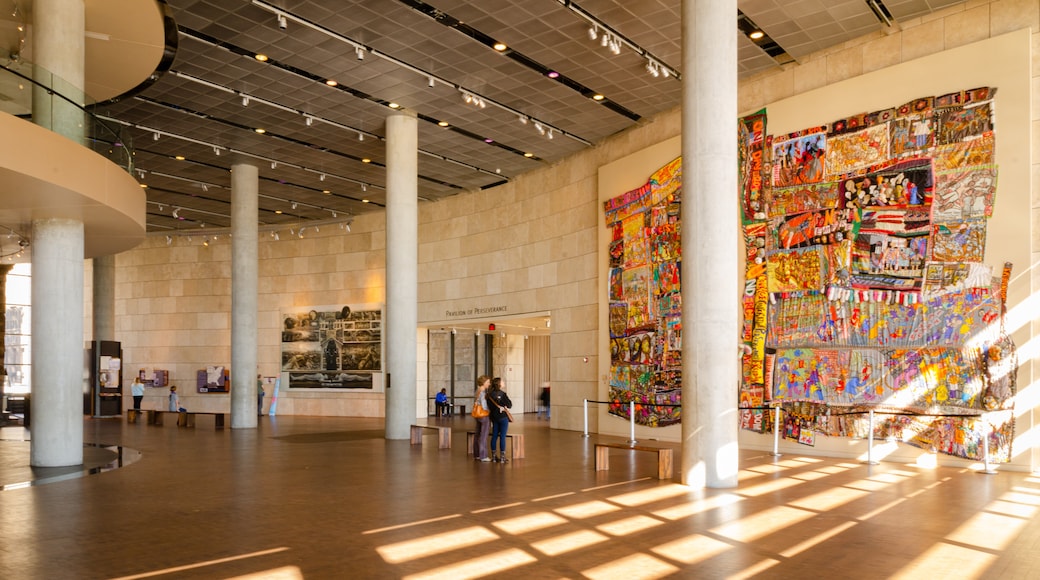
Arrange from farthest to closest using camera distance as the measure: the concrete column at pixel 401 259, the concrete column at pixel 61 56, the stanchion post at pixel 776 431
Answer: the concrete column at pixel 401 259, the stanchion post at pixel 776 431, the concrete column at pixel 61 56

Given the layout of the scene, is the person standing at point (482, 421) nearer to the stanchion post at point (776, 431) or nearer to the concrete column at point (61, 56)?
the stanchion post at point (776, 431)

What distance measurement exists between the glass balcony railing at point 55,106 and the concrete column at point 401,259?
24.8ft

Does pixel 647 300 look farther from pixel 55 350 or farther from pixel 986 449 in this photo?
pixel 55 350

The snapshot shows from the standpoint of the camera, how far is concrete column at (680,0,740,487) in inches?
456

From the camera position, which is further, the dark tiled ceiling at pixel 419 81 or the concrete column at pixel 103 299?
the concrete column at pixel 103 299

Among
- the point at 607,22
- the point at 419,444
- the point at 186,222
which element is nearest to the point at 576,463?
the point at 419,444

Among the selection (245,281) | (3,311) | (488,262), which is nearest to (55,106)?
(245,281)

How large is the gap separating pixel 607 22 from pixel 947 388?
357 inches

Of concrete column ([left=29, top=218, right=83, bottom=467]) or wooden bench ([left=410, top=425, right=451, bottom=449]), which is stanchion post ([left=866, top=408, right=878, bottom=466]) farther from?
concrete column ([left=29, top=218, right=83, bottom=467])

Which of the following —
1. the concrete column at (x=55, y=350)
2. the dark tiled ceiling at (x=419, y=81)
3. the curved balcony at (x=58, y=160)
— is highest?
the dark tiled ceiling at (x=419, y=81)

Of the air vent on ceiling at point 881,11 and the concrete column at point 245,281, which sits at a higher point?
the air vent on ceiling at point 881,11

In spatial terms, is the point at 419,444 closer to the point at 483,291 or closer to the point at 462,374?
the point at 483,291

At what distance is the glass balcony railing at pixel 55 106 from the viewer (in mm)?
12641

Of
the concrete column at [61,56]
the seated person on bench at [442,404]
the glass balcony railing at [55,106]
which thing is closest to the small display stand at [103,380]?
the seated person on bench at [442,404]
